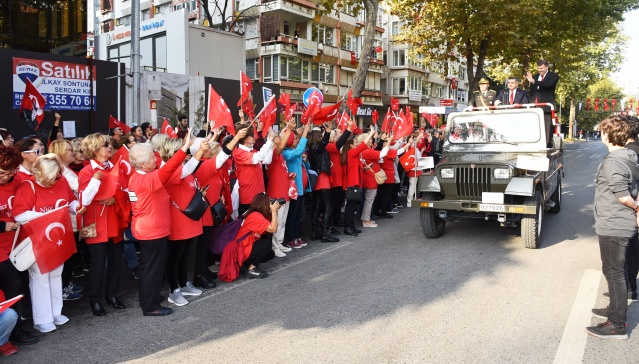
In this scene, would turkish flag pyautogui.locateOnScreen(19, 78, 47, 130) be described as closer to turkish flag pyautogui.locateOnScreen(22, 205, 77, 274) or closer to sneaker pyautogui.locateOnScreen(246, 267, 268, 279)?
turkish flag pyautogui.locateOnScreen(22, 205, 77, 274)

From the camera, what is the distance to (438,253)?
7.08 meters

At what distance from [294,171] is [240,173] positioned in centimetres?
117

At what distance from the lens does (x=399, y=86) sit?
4875cm

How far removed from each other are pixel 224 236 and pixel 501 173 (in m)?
4.09

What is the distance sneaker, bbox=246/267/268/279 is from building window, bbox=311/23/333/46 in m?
33.4

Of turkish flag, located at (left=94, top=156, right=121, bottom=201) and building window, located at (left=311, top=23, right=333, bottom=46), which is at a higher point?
building window, located at (left=311, top=23, right=333, bottom=46)

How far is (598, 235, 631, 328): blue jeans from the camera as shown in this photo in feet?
13.7

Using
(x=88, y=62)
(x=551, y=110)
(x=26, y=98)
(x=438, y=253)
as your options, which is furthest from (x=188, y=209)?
(x=88, y=62)

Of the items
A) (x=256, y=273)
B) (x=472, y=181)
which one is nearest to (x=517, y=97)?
(x=472, y=181)

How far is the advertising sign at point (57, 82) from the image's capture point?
10.7 metres

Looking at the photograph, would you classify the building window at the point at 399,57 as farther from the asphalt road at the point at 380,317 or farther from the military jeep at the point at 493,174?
the asphalt road at the point at 380,317

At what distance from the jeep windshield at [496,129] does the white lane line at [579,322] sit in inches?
121

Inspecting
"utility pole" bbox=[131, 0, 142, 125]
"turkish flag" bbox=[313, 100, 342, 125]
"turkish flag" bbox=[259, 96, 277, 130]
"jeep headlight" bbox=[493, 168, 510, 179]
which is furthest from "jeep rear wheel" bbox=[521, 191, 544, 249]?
"utility pole" bbox=[131, 0, 142, 125]

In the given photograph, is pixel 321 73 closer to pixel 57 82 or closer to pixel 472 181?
pixel 57 82
